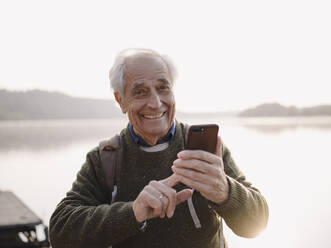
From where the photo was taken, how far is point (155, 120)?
2.17 m

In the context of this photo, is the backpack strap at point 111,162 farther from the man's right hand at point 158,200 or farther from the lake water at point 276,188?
the lake water at point 276,188

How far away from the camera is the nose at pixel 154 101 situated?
211 cm

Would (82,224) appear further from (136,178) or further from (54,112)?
(54,112)

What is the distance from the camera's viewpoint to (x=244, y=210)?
1.82 metres

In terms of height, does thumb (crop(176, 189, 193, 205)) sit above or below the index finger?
below

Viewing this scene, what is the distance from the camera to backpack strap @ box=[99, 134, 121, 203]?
2.16m

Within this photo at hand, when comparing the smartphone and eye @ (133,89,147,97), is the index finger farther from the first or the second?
eye @ (133,89,147,97)

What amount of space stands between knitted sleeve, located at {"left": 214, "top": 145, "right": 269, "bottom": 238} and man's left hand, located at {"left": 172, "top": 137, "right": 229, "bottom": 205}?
0.48ft

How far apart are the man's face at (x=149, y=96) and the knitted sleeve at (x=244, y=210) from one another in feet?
2.06

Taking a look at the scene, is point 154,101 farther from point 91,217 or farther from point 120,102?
point 91,217

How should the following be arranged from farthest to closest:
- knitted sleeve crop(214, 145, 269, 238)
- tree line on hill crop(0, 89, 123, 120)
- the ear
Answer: tree line on hill crop(0, 89, 123, 120) < the ear < knitted sleeve crop(214, 145, 269, 238)

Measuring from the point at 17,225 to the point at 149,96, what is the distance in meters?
7.20

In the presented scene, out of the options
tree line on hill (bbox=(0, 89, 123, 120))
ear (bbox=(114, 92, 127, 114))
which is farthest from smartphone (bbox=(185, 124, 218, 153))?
tree line on hill (bbox=(0, 89, 123, 120))

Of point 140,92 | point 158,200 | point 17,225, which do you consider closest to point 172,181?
point 158,200
